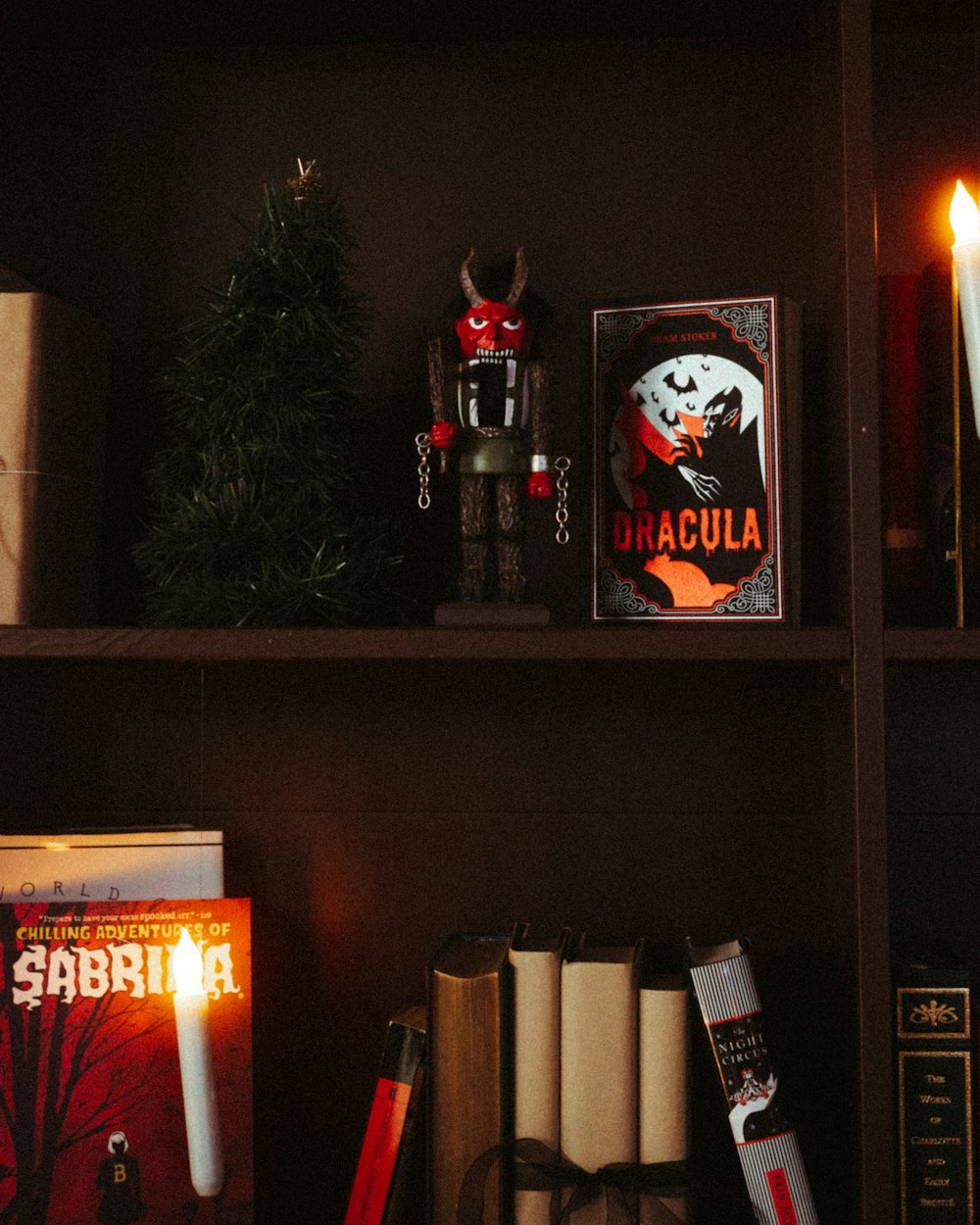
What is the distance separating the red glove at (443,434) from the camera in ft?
2.59

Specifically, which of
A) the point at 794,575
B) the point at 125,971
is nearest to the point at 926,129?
the point at 794,575

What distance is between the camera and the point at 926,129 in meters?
0.93

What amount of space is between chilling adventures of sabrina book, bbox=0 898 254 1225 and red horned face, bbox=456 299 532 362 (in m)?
0.48

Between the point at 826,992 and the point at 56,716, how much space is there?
75 centimetres

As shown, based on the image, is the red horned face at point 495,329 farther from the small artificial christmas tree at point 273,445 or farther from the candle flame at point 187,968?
the candle flame at point 187,968

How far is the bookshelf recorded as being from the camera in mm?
917

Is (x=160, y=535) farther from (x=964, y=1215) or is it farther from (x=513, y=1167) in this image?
(x=964, y=1215)

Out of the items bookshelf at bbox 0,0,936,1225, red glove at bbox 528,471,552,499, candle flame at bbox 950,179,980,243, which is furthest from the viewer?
bookshelf at bbox 0,0,936,1225

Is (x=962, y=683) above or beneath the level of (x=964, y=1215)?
above

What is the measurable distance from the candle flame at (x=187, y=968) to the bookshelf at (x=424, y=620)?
0.55 ft

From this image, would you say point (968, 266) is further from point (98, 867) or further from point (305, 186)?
point (98, 867)

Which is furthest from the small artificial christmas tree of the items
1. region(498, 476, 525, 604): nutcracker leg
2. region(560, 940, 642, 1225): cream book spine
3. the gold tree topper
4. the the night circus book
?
region(560, 940, 642, 1225): cream book spine

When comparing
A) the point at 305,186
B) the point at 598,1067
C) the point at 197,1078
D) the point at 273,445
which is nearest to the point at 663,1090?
the point at 598,1067

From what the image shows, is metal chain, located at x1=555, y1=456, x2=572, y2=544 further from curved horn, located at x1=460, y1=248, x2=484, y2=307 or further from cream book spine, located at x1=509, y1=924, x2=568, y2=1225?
cream book spine, located at x1=509, y1=924, x2=568, y2=1225
